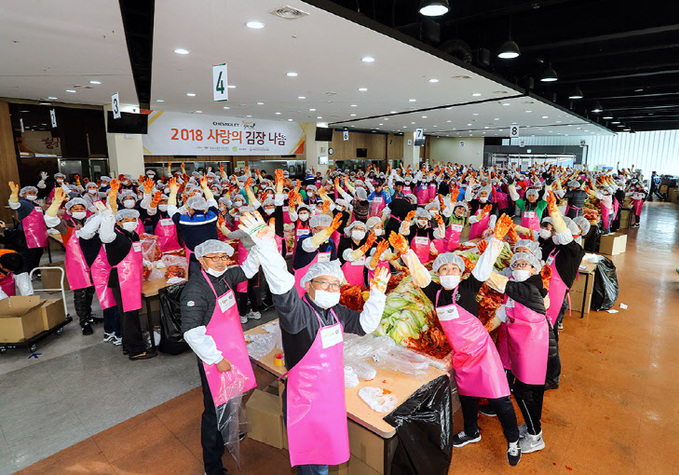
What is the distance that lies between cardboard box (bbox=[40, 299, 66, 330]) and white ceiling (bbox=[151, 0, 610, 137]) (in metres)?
3.66

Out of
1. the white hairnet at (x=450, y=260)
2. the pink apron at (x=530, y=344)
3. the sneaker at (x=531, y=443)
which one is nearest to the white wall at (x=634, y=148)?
the pink apron at (x=530, y=344)

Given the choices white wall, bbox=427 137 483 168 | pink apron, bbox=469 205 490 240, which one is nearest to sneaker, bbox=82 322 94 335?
pink apron, bbox=469 205 490 240

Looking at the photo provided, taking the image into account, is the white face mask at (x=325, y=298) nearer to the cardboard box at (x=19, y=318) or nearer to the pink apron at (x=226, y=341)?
the pink apron at (x=226, y=341)

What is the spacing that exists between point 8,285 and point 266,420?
452cm

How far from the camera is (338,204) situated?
725 centimetres

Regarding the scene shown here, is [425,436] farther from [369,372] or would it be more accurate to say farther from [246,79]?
[246,79]

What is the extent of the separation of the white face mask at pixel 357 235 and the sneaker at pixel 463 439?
8.11ft

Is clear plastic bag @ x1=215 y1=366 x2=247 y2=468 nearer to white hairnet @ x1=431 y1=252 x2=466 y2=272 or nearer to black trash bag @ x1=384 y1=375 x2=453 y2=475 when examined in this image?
A: black trash bag @ x1=384 y1=375 x2=453 y2=475

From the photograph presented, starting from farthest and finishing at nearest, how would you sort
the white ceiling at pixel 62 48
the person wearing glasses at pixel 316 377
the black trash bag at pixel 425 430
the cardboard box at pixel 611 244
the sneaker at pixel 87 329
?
the cardboard box at pixel 611 244, the sneaker at pixel 87 329, the white ceiling at pixel 62 48, the black trash bag at pixel 425 430, the person wearing glasses at pixel 316 377

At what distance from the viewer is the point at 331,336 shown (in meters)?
2.23

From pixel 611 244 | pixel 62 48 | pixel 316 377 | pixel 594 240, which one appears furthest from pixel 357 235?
pixel 611 244

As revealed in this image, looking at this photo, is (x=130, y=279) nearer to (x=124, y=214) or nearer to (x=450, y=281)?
(x=124, y=214)

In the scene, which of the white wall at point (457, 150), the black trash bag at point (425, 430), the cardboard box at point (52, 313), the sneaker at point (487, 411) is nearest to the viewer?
the black trash bag at point (425, 430)

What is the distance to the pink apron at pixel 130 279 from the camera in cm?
416
